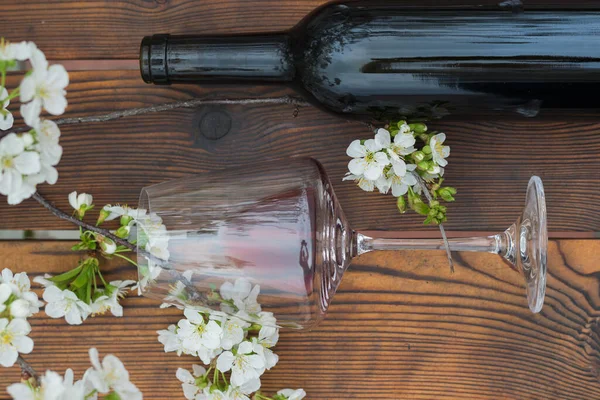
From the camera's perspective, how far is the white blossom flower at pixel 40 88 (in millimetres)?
391

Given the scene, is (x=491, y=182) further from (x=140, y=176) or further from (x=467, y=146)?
(x=140, y=176)

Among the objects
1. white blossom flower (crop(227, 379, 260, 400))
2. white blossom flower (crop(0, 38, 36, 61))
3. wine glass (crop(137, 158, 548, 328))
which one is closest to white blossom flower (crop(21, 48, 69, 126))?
white blossom flower (crop(0, 38, 36, 61))

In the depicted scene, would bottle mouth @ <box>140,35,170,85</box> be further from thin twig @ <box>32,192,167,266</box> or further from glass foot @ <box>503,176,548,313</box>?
glass foot @ <box>503,176,548,313</box>

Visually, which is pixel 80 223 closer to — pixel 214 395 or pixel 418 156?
pixel 214 395

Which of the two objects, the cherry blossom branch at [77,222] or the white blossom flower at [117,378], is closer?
the white blossom flower at [117,378]

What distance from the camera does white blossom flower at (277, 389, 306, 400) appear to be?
603 millimetres

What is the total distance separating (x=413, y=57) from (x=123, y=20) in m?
0.34

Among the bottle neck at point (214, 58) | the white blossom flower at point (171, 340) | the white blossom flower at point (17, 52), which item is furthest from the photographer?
the white blossom flower at point (171, 340)

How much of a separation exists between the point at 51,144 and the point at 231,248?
0.16m

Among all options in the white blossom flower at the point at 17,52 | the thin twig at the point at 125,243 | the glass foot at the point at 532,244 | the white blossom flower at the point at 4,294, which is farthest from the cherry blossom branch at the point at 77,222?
the glass foot at the point at 532,244

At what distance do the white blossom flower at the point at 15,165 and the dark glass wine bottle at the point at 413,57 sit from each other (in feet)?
0.47

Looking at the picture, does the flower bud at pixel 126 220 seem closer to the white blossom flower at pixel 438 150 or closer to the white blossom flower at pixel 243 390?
the white blossom flower at pixel 243 390

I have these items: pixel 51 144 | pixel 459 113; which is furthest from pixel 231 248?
pixel 459 113

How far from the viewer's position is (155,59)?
0.49 meters
